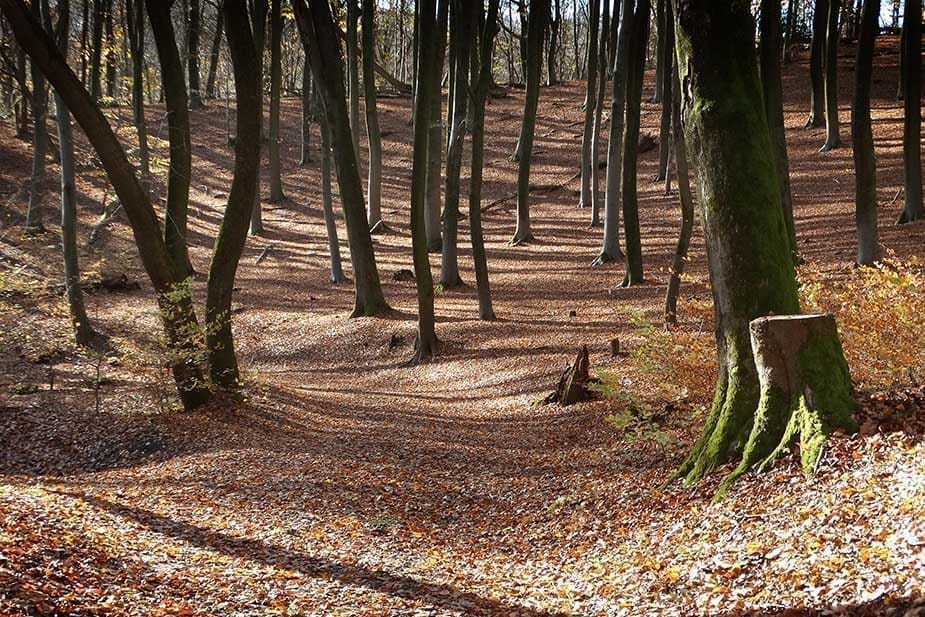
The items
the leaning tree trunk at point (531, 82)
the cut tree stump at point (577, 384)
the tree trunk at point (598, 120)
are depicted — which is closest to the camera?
the cut tree stump at point (577, 384)

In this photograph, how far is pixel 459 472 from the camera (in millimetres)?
9516

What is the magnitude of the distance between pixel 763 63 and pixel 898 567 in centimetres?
1144

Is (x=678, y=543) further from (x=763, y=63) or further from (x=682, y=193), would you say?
(x=763, y=63)

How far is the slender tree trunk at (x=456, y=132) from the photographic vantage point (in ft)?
56.1

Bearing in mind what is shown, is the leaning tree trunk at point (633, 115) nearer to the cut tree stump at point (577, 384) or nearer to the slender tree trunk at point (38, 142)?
the cut tree stump at point (577, 384)

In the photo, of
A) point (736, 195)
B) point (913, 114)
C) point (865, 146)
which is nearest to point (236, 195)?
point (736, 195)

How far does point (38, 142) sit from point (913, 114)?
19.5 meters

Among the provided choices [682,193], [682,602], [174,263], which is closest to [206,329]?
[174,263]

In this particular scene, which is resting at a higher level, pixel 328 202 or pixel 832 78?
pixel 832 78

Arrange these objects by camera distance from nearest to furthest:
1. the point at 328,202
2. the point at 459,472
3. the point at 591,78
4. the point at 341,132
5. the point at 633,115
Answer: the point at 459,472 → the point at 633,115 → the point at 341,132 → the point at 328,202 → the point at 591,78

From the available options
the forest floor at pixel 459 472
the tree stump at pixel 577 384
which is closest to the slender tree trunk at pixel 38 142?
the forest floor at pixel 459 472

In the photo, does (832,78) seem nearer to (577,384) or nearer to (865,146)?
→ (865,146)

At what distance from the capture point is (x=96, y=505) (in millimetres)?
7504

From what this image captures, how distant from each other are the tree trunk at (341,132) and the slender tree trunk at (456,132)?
2.03 m
